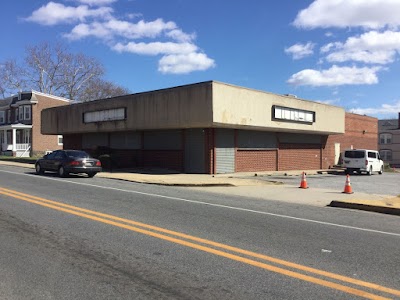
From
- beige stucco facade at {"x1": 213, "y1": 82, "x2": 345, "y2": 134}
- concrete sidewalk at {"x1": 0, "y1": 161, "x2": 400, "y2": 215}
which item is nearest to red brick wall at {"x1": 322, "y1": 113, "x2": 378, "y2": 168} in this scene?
beige stucco facade at {"x1": 213, "y1": 82, "x2": 345, "y2": 134}

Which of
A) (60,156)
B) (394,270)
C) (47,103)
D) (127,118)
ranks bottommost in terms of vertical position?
(394,270)

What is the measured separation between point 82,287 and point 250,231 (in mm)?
4106

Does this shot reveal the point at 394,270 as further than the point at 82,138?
No

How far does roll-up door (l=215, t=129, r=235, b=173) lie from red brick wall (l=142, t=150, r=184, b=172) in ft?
7.65

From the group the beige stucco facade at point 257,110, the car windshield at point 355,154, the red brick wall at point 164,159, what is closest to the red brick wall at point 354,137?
the beige stucco facade at point 257,110

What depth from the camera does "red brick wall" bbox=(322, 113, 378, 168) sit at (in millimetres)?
37056

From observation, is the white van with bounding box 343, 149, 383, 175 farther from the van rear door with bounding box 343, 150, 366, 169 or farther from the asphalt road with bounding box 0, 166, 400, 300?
the asphalt road with bounding box 0, 166, 400, 300

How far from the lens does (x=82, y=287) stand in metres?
5.02

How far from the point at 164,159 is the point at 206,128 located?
13.3 feet

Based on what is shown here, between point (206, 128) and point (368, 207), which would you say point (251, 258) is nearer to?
point (368, 207)

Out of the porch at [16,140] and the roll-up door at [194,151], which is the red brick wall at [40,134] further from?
the roll-up door at [194,151]

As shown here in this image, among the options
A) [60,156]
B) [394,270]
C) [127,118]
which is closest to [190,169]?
[127,118]

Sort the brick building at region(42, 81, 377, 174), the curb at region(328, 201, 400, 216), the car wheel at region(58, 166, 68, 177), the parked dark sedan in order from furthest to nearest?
1. the brick building at region(42, 81, 377, 174)
2. the car wheel at region(58, 166, 68, 177)
3. the parked dark sedan
4. the curb at region(328, 201, 400, 216)

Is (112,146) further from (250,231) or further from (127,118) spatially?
(250,231)
